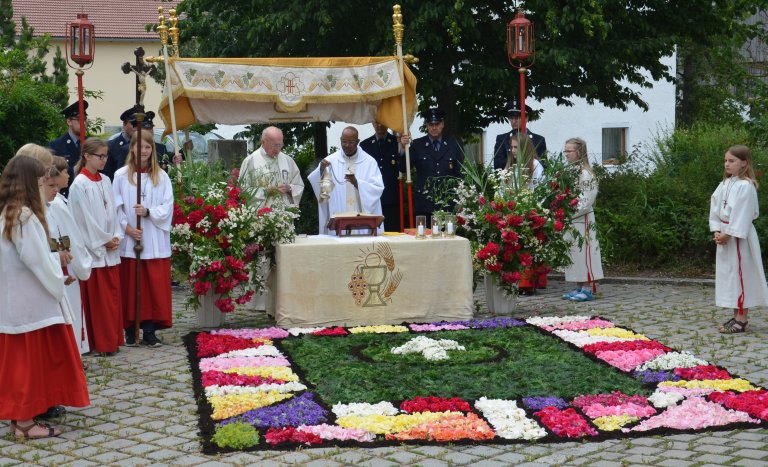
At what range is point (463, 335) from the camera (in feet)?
33.9

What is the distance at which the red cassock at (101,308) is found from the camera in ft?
31.9

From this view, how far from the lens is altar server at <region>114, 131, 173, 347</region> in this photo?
10.2 meters

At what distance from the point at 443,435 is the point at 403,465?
59 centimetres

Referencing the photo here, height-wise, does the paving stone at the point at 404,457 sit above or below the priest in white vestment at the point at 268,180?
below

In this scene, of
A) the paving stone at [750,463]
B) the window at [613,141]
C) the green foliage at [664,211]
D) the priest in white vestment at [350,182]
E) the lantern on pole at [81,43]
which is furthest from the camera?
the window at [613,141]

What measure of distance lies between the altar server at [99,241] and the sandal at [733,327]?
18.5ft

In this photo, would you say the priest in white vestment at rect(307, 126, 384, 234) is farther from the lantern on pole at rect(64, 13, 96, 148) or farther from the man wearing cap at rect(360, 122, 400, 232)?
the lantern on pole at rect(64, 13, 96, 148)

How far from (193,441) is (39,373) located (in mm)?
1112

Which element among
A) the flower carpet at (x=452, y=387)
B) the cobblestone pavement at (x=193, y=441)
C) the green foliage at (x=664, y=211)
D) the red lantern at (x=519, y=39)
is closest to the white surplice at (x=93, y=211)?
the cobblestone pavement at (x=193, y=441)

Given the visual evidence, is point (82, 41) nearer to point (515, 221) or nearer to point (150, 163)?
point (150, 163)

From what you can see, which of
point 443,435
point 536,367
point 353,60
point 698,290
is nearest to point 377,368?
point 536,367

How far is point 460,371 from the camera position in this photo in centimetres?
873

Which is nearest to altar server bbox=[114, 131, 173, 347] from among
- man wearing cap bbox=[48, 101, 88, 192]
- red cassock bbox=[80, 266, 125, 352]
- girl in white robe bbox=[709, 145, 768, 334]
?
red cassock bbox=[80, 266, 125, 352]

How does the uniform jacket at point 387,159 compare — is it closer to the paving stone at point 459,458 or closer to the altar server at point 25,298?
the altar server at point 25,298
